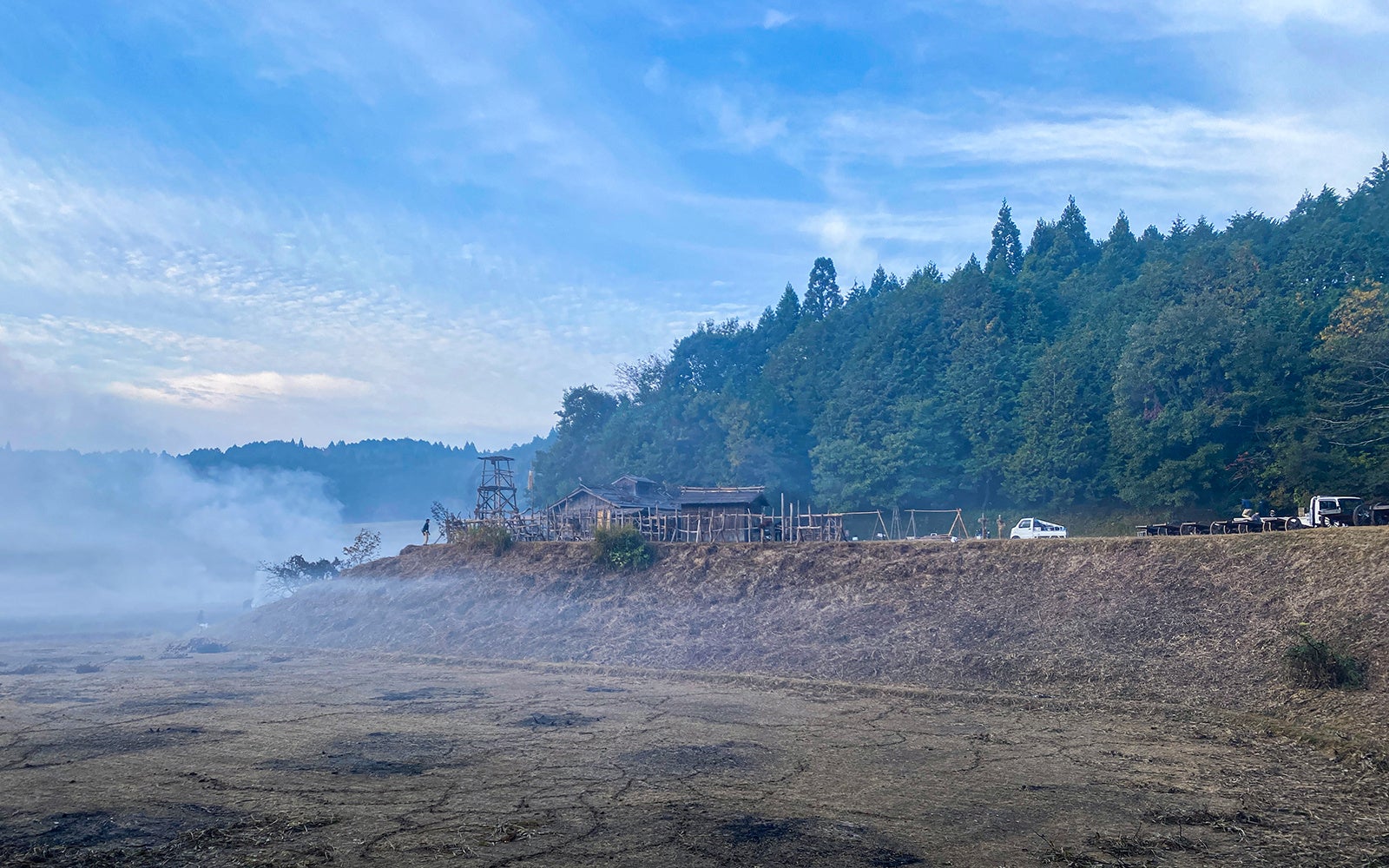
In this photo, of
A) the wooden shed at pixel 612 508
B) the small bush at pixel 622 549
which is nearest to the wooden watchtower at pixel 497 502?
the wooden shed at pixel 612 508

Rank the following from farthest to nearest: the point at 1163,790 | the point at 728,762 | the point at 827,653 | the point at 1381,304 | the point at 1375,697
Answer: the point at 1381,304, the point at 827,653, the point at 1375,697, the point at 728,762, the point at 1163,790

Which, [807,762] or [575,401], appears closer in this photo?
[807,762]

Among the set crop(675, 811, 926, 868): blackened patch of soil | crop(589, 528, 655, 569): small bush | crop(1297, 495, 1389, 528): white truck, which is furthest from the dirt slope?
crop(675, 811, 926, 868): blackened patch of soil

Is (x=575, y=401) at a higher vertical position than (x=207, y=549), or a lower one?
higher

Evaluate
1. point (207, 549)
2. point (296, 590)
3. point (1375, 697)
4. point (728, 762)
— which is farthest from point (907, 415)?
point (207, 549)

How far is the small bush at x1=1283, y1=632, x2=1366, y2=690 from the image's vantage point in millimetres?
24391

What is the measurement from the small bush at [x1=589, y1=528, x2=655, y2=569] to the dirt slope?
99cm

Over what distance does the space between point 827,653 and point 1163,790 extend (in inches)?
740

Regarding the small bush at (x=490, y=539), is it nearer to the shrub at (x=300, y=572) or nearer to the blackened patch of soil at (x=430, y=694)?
the shrub at (x=300, y=572)

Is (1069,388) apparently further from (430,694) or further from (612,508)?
(430,694)

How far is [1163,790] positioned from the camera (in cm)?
1756

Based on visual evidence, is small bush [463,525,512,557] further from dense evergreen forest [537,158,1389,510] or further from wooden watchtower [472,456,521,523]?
dense evergreen forest [537,158,1389,510]

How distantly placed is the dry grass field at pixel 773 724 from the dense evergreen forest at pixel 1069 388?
2624 cm

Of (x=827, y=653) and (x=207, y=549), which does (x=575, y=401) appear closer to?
(x=207, y=549)
